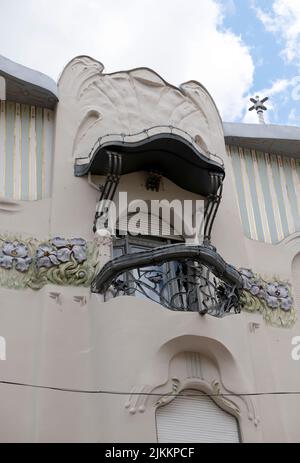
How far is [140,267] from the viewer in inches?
419

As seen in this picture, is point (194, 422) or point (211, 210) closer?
point (194, 422)

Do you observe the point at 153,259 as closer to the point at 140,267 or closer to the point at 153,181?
the point at 140,267

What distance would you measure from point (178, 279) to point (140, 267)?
82 centimetres

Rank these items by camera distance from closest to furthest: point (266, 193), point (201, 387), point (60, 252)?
1. point (201, 387)
2. point (60, 252)
3. point (266, 193)

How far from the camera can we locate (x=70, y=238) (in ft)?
37.3

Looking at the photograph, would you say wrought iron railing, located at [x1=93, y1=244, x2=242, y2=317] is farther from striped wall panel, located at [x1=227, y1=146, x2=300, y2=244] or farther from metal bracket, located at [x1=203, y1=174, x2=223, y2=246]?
striped wall panel, located at [x1=227, y1=146, x2=300, y2=244]

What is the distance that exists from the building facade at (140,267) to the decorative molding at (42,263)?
22 millimetres

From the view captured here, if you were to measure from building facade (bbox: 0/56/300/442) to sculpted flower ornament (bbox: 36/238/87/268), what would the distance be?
22mm

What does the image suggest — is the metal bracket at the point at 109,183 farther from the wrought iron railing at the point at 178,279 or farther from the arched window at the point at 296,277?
the arched window at the point at 296,277

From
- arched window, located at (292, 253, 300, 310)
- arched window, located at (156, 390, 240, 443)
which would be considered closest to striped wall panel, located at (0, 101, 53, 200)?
arched window, located at (156, 390, 240, 443)

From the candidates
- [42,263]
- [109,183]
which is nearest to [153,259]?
[42,263]

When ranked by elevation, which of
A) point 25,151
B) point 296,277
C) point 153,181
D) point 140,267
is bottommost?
point 140,267

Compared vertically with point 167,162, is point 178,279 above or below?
below

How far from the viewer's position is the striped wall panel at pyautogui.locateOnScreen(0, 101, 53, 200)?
1188 centimetres
